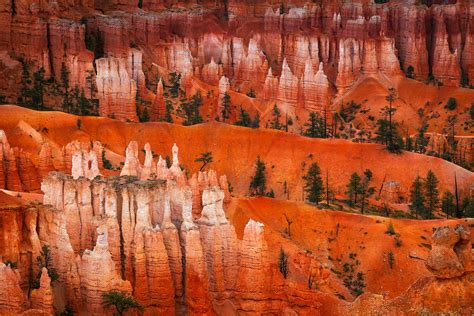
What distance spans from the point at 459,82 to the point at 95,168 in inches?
2900

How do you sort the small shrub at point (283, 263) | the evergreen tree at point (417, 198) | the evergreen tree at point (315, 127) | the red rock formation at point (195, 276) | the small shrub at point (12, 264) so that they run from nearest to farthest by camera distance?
1. the small shrub at point (12, 264)
2. the red rock formation at point (195, 276)
3. the small shrub at point (283, 263)
4. the evergreen tree at point (417, 198)
5. the evergreen tree at point (315, 127)

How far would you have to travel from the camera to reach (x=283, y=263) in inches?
2763

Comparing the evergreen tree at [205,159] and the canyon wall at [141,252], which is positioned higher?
the canyon wall at [141,252]

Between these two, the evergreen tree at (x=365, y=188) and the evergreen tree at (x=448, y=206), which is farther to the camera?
the evergreen tree at (x=365, y=188)

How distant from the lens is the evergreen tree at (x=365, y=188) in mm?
92675

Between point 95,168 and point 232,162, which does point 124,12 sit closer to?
point 232,162

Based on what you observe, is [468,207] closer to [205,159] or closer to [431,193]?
[431,193]

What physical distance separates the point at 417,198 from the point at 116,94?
32.4m

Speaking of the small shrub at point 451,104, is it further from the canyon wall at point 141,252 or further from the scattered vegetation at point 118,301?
the scattered vegetation at point 118,301

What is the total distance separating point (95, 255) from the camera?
177 feet

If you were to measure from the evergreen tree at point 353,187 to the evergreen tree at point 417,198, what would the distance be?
4.10 metres

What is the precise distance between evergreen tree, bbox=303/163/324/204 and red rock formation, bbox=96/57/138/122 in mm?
20740

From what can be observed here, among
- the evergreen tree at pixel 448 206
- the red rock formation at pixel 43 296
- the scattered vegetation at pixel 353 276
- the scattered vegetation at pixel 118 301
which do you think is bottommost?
the evergreen tree at pixel 448 206

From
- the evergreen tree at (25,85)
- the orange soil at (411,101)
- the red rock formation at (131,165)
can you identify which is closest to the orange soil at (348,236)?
the red rock formation at (131,165)
